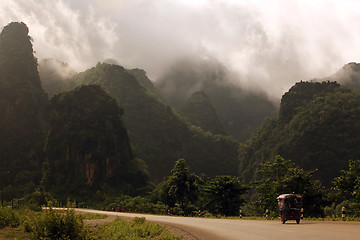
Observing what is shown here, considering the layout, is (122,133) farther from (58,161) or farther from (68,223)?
(68,223)

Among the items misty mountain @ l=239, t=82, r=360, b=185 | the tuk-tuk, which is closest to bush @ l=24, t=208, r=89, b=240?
the tuk-tuk

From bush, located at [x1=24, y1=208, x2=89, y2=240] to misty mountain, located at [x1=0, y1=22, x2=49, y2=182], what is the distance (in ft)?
386

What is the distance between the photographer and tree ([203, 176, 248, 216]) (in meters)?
46.2

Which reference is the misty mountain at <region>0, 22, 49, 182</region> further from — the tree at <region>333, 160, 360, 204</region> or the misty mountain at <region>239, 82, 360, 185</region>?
the tree at <region>333, 160, 360, 204</region>

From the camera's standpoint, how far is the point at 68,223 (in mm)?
14250

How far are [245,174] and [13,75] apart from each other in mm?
99639

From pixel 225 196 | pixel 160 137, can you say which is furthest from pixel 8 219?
pixel 160 137

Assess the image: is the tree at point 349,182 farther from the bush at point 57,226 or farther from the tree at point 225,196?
the bush at point 57,226

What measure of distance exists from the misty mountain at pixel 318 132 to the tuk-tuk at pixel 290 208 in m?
104

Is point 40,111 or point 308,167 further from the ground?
point 40,111

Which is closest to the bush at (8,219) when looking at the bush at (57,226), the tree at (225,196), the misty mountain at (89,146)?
the bush at (57,226)

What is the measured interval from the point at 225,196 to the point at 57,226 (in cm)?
3441

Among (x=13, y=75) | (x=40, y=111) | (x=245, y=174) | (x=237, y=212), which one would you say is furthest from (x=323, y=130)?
(x=13, y=75)

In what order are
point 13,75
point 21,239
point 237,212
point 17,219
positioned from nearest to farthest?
point 21,239 → point 17,219 → point 237,212 → point 13,75
